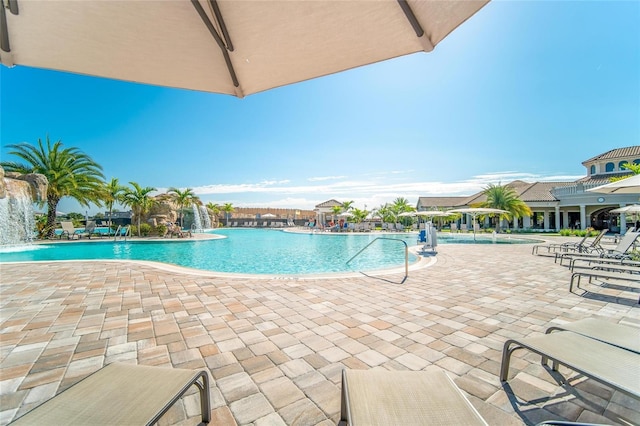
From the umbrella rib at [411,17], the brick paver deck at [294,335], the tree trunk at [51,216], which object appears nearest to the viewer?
the umbrella rib at [411,17]

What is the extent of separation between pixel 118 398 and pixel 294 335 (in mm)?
1876

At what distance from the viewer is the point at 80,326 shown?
322 cm

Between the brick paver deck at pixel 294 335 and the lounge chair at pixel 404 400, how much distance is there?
524mm

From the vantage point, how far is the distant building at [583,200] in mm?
23812

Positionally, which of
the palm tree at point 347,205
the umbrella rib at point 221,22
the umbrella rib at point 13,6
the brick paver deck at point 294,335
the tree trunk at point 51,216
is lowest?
the brick paver deck at point 294,335

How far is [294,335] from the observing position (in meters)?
3.00

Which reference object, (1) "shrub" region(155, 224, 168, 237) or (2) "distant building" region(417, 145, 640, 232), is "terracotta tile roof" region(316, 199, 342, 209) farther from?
(2) "distant building" region(417, 145, 640, 232)

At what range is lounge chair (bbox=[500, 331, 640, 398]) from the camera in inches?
59.9

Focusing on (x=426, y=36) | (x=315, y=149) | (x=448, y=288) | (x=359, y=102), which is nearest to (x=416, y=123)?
(x=359, y=102)

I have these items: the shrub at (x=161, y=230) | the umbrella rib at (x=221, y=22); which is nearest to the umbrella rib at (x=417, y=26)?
the umbrella rib at (x=221, y=22)

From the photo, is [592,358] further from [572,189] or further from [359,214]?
[572,189]

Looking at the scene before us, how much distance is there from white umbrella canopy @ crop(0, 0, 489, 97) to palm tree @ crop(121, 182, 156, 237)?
21438 mm

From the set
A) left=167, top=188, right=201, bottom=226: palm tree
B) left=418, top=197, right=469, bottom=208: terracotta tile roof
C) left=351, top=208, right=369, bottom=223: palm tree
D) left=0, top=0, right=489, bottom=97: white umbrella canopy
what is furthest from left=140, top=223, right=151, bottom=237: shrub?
left=418, top=197, right=469, bottom=208: terracotta tile roof

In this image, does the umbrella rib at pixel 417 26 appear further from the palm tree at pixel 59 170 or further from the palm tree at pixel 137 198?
the palm tree at pixel 59 170
